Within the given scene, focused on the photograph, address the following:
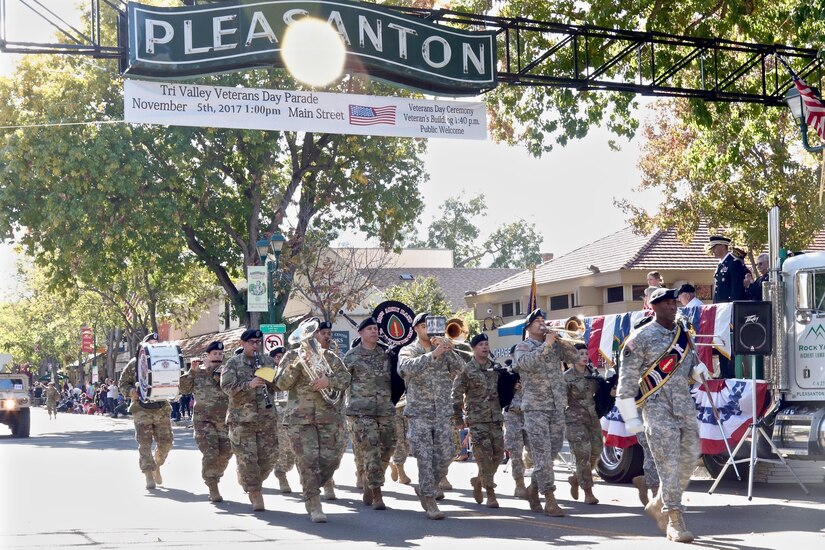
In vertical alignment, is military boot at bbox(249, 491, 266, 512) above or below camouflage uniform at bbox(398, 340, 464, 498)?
below

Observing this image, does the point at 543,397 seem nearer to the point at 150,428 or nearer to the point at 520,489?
the point at 520,489

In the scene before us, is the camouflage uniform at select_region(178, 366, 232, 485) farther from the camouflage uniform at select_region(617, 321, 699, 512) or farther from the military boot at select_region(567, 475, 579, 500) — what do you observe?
the camouflage uniform at select_region(617, 321, 699, 512)

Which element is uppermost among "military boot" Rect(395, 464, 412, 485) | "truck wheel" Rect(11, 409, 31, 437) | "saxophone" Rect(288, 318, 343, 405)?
"saxophone" Rect(288, 318, 343, 405)

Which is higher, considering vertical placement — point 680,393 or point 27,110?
point 27,110

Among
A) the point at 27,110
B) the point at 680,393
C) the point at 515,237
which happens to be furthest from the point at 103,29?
the point at 515,237

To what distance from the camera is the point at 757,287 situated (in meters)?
15.1

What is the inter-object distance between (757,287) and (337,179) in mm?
24892

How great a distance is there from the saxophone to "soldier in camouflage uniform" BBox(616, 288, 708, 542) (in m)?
3.40

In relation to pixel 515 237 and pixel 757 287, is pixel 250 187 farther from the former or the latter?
pixel 515 237

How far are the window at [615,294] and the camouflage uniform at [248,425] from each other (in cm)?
2767

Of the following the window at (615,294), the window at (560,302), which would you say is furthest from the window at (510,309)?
the window at (615,294)

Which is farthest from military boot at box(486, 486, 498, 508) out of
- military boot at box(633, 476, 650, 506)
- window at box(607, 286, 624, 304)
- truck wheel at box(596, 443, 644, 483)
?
window at box(607, 286, 624, 304)

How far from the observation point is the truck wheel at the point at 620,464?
15.5 m

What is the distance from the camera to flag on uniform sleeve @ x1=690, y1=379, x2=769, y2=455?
46.5ft
